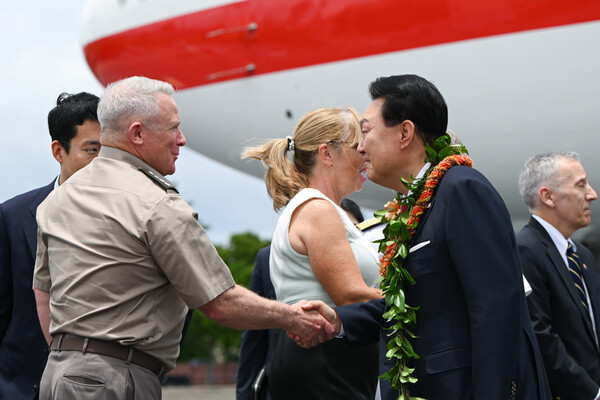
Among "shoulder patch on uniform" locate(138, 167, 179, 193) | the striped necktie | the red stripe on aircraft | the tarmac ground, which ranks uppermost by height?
the red stripe on aircraft

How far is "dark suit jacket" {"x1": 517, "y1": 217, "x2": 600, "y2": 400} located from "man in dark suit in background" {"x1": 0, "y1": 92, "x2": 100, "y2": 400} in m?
2.24

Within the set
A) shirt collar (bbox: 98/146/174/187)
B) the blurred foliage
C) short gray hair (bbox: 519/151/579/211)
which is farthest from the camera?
the blurred foliage

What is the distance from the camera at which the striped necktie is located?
13.1 ft

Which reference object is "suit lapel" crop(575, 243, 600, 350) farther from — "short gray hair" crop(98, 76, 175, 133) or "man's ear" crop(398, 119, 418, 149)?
"short gray hair" crop(98, 76, 175, 133)

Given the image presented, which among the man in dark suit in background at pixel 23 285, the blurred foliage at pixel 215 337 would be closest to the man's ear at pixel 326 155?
the man in dark suit in background at pixel 23 285

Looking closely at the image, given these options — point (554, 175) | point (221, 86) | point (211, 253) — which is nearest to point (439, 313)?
point (211, 253)

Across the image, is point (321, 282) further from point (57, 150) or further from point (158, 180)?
point (57, 150)

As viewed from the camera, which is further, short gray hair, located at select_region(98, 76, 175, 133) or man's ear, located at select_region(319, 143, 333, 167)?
man's ear, located at select_region(319, 143, 333, 167)

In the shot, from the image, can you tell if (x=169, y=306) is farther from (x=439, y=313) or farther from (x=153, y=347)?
(x=439, y=313)

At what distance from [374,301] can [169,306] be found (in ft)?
2.52

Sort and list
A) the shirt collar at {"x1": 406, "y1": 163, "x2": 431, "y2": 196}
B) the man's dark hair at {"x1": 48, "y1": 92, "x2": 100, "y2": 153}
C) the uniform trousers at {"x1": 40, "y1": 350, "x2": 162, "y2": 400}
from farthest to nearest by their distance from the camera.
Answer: the man's dark hair at {"x1": 48, "y1": 92, "x2": 100, "y2": 153}, the shirt collar at {"x1": 406, "y1": 163, "x2": 431, "y2": 196}, the uniform trousers at {"x1": 40, "y1": 350, "x2": 162, "y2": 400}

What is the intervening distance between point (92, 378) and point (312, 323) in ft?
2.62

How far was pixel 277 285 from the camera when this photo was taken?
122 inches

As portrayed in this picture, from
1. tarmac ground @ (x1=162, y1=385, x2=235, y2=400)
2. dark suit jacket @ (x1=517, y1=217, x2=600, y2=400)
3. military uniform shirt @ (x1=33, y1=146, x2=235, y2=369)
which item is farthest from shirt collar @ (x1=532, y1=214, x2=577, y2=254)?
tarmac ground @ (x1=162, y1=385, x2=235, y2=400)
